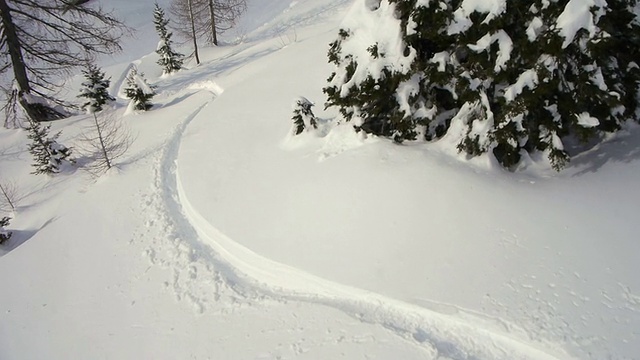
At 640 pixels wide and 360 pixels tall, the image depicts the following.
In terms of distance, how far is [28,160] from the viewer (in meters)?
14.0

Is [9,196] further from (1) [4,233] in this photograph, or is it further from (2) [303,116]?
(2) [303,116]

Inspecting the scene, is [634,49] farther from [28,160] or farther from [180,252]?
[28,160]

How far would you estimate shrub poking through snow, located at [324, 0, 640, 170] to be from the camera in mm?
5684

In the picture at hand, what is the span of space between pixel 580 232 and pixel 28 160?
52.8ft

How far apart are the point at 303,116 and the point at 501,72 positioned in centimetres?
421

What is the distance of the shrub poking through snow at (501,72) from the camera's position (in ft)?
18.6

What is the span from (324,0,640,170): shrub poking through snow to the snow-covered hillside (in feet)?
2.10

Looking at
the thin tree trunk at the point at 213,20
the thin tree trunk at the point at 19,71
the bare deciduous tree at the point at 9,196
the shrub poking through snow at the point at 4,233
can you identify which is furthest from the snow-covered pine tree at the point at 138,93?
the thin tree trunk at the point at 213,20

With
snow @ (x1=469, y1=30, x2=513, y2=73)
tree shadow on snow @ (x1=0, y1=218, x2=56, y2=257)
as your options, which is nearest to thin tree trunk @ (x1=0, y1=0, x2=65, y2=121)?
tree shadow on snow @ (x1=0, y1=218, x2=56, y2=257)

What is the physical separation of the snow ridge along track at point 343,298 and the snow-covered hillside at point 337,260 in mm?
24

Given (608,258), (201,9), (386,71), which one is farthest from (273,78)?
(201,9)

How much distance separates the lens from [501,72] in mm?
6090

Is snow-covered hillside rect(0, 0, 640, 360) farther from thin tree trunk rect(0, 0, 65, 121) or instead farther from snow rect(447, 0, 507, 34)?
thin tree trunk rect(0, 0, 65, 121)

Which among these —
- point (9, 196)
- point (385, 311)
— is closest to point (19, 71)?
point (9, 196)
